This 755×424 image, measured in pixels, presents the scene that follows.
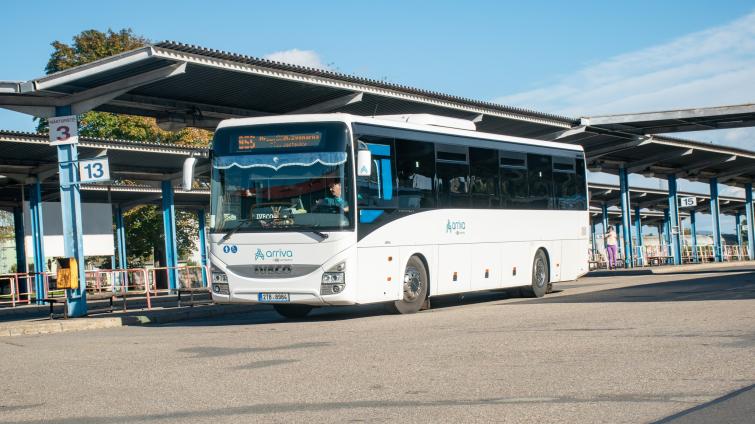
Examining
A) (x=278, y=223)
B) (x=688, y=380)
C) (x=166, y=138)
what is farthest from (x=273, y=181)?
(x=166, y=138)

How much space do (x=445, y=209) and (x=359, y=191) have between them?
9.48 ft

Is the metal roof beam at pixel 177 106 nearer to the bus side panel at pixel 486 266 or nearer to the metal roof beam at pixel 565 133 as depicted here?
the bus side panel at pixel 486 266

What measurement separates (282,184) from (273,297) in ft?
6.08

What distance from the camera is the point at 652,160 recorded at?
142 feet

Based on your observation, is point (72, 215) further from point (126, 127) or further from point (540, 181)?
point (126, 127)


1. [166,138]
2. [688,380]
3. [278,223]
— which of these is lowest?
[688,380]

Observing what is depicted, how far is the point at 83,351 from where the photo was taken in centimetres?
1334

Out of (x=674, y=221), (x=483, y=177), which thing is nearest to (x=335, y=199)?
(x=483, y=177)

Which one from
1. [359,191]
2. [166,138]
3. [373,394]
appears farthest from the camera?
[166,138]

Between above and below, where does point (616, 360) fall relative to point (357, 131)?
below

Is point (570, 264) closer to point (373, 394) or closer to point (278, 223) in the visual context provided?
point (278, 223)

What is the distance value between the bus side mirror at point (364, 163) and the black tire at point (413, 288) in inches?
96.0

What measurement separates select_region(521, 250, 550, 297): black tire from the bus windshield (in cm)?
728

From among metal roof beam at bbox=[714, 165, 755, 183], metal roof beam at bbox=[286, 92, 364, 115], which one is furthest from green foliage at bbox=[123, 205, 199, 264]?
metal roof beam at bbox=[714, 165, 755, 183]
